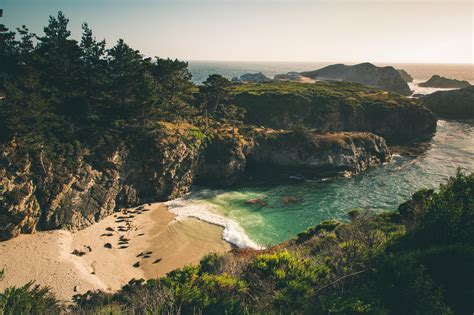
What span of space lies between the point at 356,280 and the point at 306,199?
36924 millimetres

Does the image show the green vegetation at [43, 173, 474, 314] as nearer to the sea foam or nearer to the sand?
the sand

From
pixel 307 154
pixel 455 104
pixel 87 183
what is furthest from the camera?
pixel 455 104

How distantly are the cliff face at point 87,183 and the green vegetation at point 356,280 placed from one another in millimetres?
20109

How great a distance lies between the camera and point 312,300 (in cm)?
1823

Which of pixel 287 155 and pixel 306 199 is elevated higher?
pixel 287 155

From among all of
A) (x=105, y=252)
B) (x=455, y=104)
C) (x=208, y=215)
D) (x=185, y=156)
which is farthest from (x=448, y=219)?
(x=455, y=104)

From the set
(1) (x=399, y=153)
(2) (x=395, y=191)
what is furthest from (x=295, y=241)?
(1) (x=399, y=153)

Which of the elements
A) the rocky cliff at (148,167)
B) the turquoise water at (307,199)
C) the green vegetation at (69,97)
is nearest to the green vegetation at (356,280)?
the turquoise water at (307,199)

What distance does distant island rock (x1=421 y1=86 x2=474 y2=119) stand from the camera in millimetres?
124562

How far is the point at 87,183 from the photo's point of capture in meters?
45.2

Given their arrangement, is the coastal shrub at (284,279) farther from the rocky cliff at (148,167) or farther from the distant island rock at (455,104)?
the distant island rock at (455,104)

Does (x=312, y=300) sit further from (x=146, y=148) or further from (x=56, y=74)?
(x=56, y=74)

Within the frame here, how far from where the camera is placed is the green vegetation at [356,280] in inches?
669

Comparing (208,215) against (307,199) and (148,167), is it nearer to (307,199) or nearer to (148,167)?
(148,167)
